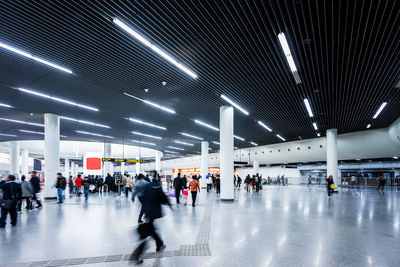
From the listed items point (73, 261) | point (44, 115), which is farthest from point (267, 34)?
point (44, 115)

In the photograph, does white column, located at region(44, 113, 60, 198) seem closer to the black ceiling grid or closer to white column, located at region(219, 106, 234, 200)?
the black ceiling grid

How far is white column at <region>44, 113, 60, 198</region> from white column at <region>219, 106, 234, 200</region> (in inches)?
454

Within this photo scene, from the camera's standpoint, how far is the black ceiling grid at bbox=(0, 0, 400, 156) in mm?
7141

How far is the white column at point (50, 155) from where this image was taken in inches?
708

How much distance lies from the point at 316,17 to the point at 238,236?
20.9 ft

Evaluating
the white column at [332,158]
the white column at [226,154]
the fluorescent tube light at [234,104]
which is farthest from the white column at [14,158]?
the white column at [332,158]

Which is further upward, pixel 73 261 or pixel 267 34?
pixel 267 34

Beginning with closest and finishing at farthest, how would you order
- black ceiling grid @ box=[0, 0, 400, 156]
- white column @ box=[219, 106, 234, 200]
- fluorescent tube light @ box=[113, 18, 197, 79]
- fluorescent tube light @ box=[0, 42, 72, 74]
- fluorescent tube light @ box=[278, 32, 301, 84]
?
black ceiling grid @ box=[0, 0, 400, 156], fluorescent tube light @ box=[113, 18, 197, 79], fluorescent tube light @ box=[278, 32, 301, 84], fluorescent tube light @ box=[0, 42, 72, 74], white column @ box=[219, 106, 234, 200]

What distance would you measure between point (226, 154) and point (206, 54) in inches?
314

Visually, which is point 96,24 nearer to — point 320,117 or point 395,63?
point 395,63

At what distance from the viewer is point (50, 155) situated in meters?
18.2

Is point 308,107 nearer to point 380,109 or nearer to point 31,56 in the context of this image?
point 380,109

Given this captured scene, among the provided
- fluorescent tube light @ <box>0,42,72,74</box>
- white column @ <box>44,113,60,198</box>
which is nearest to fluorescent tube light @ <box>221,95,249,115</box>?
fluorescent tube light @ <box>0,42,72,74</box>

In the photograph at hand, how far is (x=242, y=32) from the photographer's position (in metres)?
8.20
